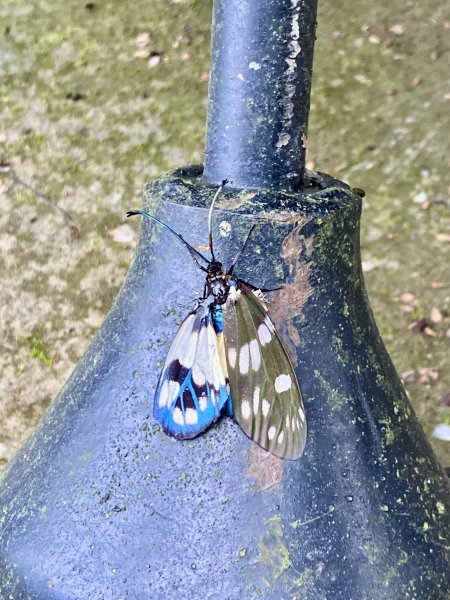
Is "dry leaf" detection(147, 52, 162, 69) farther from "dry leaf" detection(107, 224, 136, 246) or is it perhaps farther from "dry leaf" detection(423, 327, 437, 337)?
"dry leaf" detection(423, 327, 437, 337)

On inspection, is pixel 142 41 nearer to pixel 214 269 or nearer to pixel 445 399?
pixel 445 399

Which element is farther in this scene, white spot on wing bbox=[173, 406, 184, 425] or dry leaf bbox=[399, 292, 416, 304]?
dry leaf bbox=[399, 292, 416, 304]

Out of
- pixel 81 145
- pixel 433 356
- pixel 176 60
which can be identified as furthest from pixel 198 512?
pixel 176 60

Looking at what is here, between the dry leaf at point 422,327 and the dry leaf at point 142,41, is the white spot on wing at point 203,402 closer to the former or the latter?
the dry leaf at point 422,327

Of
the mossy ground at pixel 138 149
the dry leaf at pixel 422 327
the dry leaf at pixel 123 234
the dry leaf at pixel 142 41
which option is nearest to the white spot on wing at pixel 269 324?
the mossy ground at pixel 138 149

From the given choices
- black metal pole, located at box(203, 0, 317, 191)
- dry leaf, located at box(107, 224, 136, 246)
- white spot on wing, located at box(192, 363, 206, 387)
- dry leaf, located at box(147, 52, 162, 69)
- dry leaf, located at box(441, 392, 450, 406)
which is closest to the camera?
white spot on wing, located at box(192, 363, 206, 387)

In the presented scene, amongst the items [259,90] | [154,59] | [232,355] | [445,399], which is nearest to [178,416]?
[232,355]

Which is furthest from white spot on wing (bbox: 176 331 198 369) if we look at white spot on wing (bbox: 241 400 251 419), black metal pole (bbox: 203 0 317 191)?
black metal pole (bbox: 203 0 317 191)
